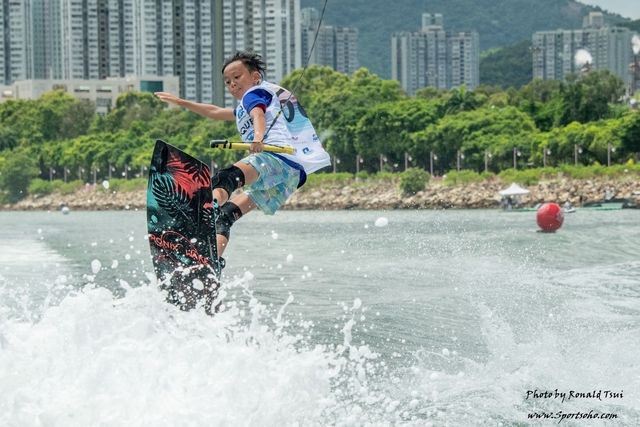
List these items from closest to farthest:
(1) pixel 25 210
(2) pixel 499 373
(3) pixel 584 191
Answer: (2) pixel 499 373 < (3) pixel 584 191 < (1) pixel 25 210

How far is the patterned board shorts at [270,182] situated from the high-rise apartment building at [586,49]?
177 meters

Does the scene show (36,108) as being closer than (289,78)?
No

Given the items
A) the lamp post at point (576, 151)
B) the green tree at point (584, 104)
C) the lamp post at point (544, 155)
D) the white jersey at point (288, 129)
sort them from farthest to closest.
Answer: the green tree at point (584, 104) < the lamp post at point (544, 155) < the lamp post at point (576, 151) < the white jersey at point (288, 129)

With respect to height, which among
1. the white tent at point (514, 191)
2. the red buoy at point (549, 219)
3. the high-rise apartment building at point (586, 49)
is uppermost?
Answer: the high-rise apartment building at point (586, 49)

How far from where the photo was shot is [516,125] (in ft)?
215

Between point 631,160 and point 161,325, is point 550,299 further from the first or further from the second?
point 631,160

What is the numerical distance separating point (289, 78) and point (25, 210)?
835 inches

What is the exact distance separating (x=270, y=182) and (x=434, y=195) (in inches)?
2196

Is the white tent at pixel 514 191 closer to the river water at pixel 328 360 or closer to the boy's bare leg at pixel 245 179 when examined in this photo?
the river water at pixel 328 360

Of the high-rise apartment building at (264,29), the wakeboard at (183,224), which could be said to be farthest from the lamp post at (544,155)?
the wakeboard at (183,224)

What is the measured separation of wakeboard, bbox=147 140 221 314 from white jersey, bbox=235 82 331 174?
632 mm

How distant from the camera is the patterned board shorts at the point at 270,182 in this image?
627cm

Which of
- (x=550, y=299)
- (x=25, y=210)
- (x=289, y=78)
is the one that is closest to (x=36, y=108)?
(x=25, y=210)

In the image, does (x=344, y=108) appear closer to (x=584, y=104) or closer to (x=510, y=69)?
(x=584, y=104)
